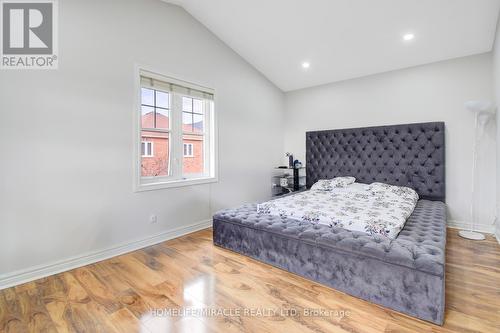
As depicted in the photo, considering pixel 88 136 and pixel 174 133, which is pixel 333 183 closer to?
pixel 174 133

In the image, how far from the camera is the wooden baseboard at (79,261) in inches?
84.7

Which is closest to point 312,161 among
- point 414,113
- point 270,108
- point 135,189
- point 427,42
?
point 270,108

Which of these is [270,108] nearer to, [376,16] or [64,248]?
[376,16]

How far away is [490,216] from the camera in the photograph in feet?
10.9

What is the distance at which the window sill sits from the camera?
119 inches

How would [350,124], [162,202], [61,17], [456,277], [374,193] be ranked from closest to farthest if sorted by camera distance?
[456,277] < [61,17] < [162,202] < [374,193] < [350,124]

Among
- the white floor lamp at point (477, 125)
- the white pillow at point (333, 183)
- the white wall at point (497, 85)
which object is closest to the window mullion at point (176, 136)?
the white pillow at point (333, 183)

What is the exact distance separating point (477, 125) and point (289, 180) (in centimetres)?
298

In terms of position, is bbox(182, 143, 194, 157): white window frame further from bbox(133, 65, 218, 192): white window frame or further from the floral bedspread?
the floral bedspread

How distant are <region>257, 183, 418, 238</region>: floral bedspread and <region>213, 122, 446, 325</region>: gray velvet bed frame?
0.31 feet

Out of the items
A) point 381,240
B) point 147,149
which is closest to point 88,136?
point 147,149

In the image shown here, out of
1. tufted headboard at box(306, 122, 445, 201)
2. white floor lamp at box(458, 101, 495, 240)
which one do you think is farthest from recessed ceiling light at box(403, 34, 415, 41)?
tufted headboard at box(306, 122, 445, 201)

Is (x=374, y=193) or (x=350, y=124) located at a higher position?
(x=350, y=124)

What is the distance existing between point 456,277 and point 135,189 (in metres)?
3.41
